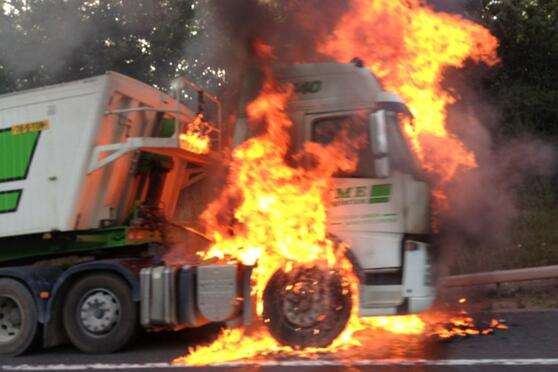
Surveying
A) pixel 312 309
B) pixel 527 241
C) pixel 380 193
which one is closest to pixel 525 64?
pixel 527 241

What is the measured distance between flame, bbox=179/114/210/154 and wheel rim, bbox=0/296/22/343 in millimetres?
2590

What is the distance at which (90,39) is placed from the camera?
38.2ft

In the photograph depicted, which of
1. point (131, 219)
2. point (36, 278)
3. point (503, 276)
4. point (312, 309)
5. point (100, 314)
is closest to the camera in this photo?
→ point (312, 309)

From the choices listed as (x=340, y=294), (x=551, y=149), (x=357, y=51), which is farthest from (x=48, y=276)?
(x=551, y=149)

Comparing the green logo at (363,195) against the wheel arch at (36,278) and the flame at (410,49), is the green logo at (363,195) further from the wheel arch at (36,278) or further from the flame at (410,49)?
the wheel arch at (36,278)

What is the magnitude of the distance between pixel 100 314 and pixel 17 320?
1.03 metres

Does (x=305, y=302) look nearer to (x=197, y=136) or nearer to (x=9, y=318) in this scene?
(x=197, y=136)

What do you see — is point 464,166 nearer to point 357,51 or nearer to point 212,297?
point 357,51

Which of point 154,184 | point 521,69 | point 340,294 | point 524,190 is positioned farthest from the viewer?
point 521,69

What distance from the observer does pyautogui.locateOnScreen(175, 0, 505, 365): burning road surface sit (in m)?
6.12

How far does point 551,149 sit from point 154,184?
911 centimetres

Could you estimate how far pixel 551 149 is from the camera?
42.1 ft

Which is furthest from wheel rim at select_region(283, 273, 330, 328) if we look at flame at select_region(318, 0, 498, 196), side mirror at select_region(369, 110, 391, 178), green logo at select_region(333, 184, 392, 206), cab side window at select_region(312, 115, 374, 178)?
flame at select_region(318, 0, 498, 196)

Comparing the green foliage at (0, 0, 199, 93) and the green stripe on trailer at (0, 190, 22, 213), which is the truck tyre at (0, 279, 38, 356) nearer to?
the green stripe on trailer at (0, 190, 22, 213)
